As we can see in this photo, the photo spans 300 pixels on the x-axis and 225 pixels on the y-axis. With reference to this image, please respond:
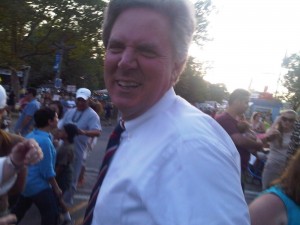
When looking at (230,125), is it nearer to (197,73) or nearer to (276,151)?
(276,151)

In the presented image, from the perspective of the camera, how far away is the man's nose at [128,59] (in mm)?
1539

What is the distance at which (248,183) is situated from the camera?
11.0 m

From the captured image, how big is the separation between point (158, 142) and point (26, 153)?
1.27m

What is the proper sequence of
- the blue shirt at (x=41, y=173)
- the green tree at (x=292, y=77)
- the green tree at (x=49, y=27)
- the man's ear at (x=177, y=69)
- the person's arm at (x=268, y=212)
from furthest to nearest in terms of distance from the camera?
the green tree at (x=292, y=77), the green tree at (x=49, y=27), the blue shirt at (x=41, y=173), the person's arm at (x=268, y=212), the man's ear at (x=177, y=69)

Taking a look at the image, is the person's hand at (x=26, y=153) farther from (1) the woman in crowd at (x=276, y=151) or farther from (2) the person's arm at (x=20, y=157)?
(1) the woman in crowd at (x=276, y=151)

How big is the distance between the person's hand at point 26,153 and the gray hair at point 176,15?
975 millimetres

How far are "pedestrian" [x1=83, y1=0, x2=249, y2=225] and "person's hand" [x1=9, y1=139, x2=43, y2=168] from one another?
0.70 m

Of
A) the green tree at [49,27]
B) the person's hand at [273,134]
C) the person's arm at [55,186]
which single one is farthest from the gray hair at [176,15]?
the green tree at [49,27]

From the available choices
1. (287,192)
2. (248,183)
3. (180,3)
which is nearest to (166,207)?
(180,3)

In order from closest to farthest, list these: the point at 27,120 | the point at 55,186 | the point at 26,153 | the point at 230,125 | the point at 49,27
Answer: the point at 26,153 → the point at 55,186 → the point at 230,125 → the point at 27,120 → the point at 49,27

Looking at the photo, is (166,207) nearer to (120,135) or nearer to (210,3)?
(120,135)

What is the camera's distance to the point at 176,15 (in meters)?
1.57

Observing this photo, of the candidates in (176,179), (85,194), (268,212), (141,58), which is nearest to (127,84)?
(141,58)

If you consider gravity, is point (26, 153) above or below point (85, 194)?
above
